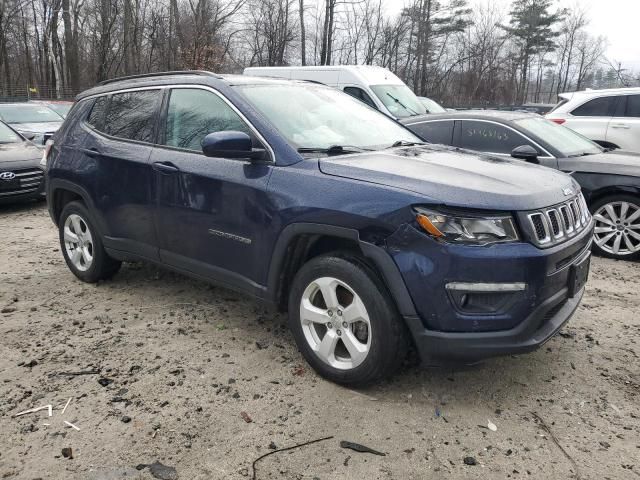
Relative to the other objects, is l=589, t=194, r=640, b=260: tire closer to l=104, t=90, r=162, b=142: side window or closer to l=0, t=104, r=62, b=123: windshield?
l=104, t=90, r=162, b=142: side window

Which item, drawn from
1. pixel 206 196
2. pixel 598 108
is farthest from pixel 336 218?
pixel 598 108

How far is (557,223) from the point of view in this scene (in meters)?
2.91

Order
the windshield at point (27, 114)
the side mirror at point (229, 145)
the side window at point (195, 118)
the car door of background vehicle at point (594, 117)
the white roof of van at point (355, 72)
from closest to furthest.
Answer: the side mirror at point (229, 145), the side window at point (195, 118), the car door of background vehicle at point (594, 117), the white roof of van at point (355, 72), the windshield at point (27, 114)

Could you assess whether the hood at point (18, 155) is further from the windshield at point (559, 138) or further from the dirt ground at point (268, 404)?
the windshield at point (559, 138)

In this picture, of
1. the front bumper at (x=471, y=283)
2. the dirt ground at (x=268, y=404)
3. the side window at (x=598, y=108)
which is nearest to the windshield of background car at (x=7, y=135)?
the dirt ground at (x=268, y=404)

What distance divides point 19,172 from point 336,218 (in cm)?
712

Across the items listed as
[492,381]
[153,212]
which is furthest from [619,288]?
[153,212]

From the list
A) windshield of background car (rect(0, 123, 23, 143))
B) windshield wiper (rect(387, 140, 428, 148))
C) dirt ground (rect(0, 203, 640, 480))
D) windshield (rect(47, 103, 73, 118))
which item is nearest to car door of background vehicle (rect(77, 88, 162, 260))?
dirt ground (rect(0, 203, 640, 480))

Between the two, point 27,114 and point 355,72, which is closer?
point 355,72

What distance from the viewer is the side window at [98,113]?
463 cm

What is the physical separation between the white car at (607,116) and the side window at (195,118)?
763 centimetres

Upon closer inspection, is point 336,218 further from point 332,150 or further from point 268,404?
point 268,404

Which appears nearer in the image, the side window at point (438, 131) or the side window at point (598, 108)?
the side window at point (438, 131)

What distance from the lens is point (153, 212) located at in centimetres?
397
